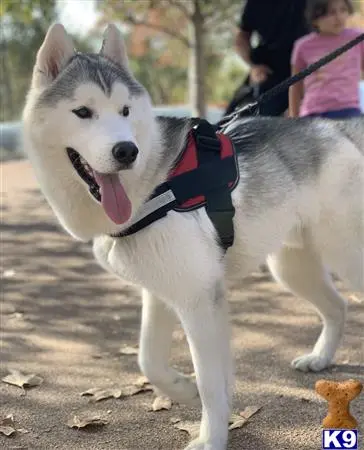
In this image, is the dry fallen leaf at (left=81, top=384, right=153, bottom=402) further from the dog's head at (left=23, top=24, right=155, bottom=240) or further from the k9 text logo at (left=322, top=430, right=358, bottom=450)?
the k9 text logo at (left=322, top=430, right=358, bottom=450)

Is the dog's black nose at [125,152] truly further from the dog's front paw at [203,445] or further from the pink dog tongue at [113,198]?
the dog's front paw at [203,445]

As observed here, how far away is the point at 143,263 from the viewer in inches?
107

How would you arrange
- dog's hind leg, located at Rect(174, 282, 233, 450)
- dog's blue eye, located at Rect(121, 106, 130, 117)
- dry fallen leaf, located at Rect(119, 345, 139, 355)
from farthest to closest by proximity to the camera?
dry fallen leaf, located at Rect(119, 345, 139, 355) → dog's hind leg, located at Rect(174, 282, 233, 450) → dog's blue eye, located at Rect(121, 106, 130, 117)

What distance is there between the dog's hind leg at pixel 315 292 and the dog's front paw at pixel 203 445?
1.07 meters

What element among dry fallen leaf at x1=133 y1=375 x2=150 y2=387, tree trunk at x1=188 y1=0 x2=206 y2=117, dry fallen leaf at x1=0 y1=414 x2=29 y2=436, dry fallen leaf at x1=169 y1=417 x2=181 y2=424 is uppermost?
tree trunk at x1=188 y1=0 x2=206 y2=117

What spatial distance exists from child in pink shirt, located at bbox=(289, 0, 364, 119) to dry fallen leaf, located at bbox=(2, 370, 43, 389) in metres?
2.61

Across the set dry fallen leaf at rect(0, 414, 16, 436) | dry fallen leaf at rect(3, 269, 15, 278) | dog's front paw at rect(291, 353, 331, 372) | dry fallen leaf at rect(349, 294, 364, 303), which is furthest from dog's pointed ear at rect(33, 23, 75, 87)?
dry fallen leaf at rect(3, 269, 15, 278)

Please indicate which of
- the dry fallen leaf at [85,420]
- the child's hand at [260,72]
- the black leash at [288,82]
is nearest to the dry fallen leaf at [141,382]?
the dry fallen leaf at [85,420]

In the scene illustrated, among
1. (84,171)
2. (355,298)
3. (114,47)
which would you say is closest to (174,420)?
(84,171)

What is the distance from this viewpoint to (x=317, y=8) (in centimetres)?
439

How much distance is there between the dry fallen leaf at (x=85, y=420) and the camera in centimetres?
318

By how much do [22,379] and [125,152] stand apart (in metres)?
1.84

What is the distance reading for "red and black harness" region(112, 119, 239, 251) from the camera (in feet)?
9.01

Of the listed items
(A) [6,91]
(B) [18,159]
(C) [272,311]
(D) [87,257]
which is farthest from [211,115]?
(C) [272,311]
